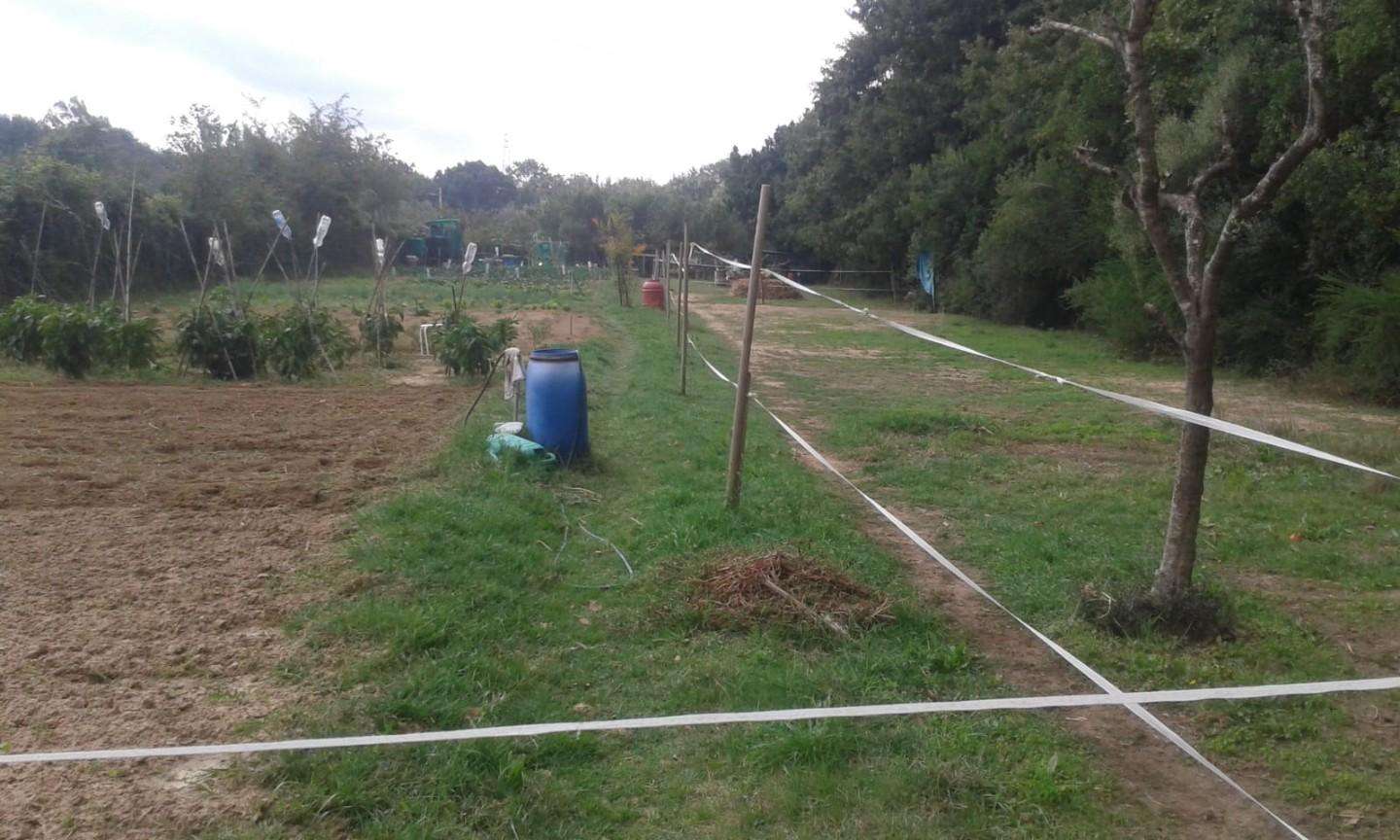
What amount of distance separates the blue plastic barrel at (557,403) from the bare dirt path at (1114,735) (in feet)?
8.20

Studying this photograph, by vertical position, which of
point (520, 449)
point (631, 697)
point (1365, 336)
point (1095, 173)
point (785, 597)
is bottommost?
point (631, 697)

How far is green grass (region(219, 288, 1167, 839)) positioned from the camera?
3006 millimetres

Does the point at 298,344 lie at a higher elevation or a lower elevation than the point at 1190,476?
lower

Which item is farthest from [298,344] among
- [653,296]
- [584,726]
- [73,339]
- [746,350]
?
[653,296]

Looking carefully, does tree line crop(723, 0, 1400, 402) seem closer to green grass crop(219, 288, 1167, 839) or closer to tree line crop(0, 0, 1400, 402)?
tree line crop(0, 0, 1400, 402)

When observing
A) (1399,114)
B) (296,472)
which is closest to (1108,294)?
(1399,114)

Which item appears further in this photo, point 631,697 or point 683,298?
point 683,298

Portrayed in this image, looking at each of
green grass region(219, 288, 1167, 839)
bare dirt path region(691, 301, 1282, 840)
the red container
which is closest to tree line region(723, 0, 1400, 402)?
bare dirt path region(691, 301, 1282, 840)

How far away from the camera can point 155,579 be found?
187 inches

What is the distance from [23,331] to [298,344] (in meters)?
3.18

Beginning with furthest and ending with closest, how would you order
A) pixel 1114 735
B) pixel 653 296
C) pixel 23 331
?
pixel 653 296, pixel 23 331, pixel 1114 735

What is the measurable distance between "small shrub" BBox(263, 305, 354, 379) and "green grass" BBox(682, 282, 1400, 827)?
6035 mm

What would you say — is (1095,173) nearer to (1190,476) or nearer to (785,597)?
(1190,476)

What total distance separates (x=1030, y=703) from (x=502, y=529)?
3.42m
